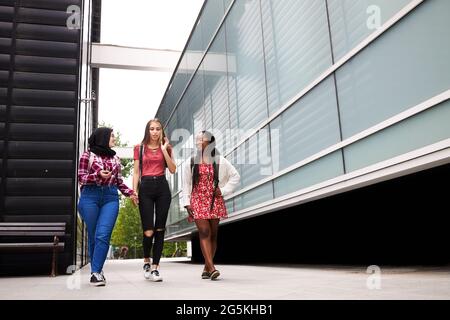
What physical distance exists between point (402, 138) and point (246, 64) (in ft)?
15.5

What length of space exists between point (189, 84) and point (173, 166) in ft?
30.2

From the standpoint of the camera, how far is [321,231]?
26.8 feet

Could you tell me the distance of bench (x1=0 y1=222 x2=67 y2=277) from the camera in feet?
19.6

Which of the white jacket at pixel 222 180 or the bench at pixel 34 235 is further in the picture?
the bench at pixel 34 235

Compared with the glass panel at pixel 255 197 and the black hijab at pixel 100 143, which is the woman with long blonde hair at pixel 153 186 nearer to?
the black hijab at pixel 100 143

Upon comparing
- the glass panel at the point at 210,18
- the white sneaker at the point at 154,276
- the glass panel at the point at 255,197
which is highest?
the glass panel at the point at 210,18

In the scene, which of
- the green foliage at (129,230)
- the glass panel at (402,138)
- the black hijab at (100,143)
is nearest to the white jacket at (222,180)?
the black hijab at (100,143)

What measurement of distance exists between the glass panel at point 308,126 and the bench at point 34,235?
11.5 ft

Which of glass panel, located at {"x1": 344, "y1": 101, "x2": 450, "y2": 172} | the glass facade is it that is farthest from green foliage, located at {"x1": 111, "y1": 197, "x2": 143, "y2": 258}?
glass panel, located at {"x1": 344, "y1": 101, "x2": 450, "y2": 172}

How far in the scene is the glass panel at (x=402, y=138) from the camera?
3828mm

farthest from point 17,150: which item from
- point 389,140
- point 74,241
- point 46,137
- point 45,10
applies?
point 389,140

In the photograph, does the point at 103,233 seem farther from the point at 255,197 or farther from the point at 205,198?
the point at 255,197

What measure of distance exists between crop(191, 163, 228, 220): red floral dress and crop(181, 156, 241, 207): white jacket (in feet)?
0.25

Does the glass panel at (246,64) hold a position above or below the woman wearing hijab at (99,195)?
above
